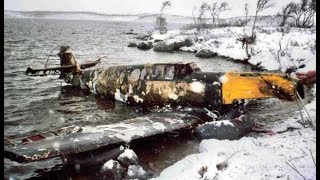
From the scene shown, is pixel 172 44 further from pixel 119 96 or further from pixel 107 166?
pixel 107 166

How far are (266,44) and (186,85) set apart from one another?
3.45 m

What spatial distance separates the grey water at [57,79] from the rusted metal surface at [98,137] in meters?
0.34

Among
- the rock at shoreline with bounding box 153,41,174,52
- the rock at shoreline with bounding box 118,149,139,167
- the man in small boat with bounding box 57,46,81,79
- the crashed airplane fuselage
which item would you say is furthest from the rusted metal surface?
the rock at shoreline with bounding box 153,41,174,52

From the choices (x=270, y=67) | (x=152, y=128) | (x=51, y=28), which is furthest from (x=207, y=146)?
(x=270, y=67)

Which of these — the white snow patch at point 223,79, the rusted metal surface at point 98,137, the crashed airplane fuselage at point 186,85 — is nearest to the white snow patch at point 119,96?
the crashed airplane fuselage at point 186,85

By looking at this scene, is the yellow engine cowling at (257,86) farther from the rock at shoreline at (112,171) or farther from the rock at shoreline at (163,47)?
the rock at shoreline at (163,47)

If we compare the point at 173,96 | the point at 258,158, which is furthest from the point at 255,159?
the point at 173,96

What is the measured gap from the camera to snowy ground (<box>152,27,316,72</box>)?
6386mm

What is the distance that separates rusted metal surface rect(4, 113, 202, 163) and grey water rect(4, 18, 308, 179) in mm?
339

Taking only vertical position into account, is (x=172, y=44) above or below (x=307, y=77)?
above

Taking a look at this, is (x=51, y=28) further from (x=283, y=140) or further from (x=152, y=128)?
(x=283, y=140)

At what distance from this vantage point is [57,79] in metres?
8.62

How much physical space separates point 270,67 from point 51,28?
537cm

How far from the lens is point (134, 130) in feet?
14.3
